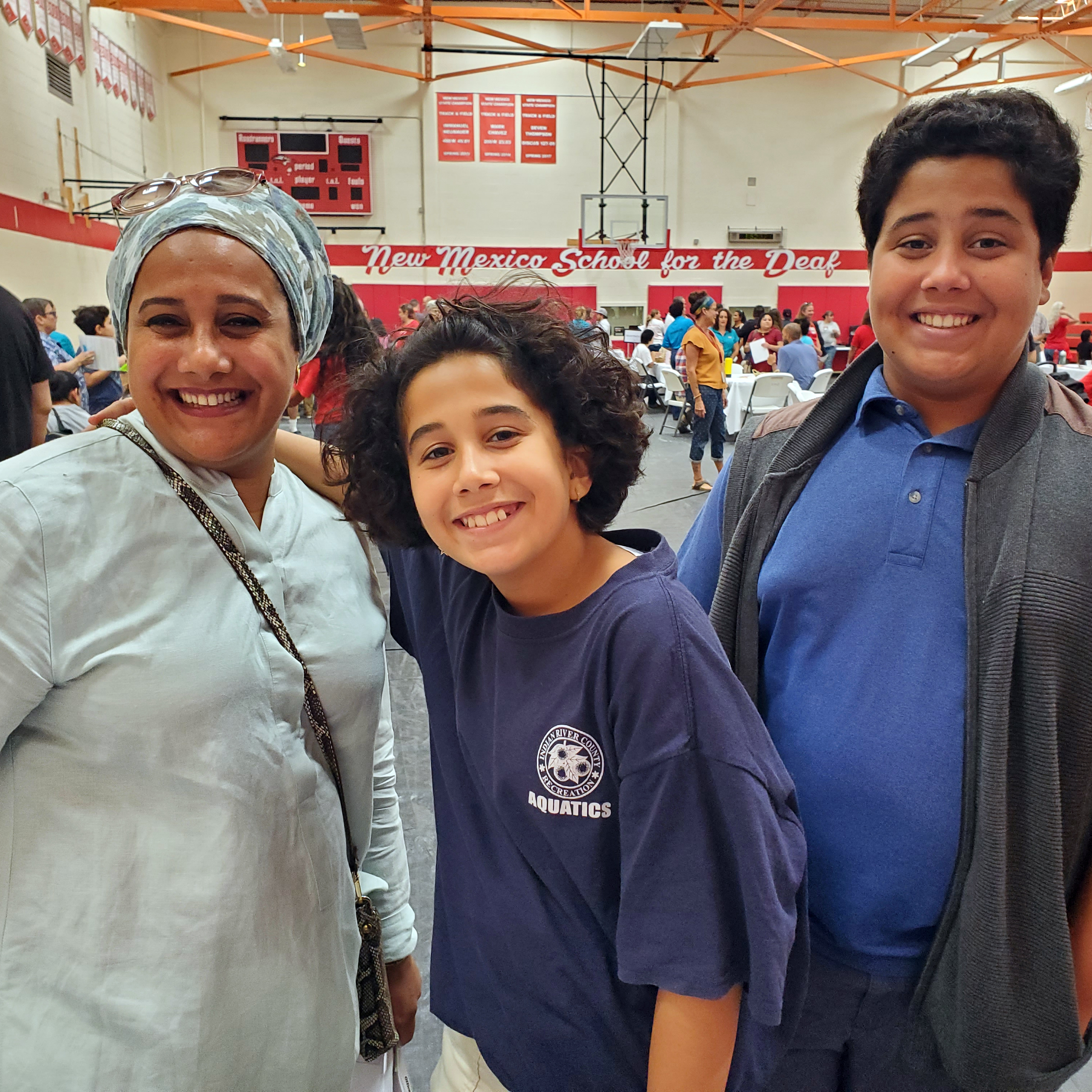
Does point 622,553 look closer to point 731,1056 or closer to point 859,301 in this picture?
point 731,1056

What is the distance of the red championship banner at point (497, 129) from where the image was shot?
49.8ft

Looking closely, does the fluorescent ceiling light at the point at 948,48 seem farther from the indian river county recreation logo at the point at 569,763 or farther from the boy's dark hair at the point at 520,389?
the indian river county recreation logo at the point at 569,763

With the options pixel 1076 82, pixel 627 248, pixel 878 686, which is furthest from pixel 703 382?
pixel 1076 82

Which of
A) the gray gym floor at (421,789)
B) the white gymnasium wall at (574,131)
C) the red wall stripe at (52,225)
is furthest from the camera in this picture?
the white gymnasium wall at (574,131)

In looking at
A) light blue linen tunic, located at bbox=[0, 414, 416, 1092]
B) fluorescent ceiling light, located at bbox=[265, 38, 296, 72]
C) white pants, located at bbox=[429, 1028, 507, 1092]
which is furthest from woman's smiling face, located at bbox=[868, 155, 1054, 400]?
fluorescent ceiling light, located at bbox=[265, 38, 296, 72]

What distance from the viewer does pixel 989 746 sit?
1.03 meters

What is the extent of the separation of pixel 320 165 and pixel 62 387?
10.9 m

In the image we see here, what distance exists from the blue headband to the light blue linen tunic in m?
0.17

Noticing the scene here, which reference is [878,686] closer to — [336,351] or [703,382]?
[336,351]

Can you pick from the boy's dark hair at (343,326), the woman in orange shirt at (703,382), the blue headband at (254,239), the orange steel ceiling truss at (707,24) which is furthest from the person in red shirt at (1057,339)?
the blue headband at (254,239)

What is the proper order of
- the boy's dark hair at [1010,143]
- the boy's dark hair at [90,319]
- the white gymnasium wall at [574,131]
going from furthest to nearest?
the white gymnasium wall at [574,131]
the boy's dark hair at [90,319]
the boy's dark hair at [1010,143]

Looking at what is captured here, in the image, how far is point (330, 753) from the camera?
1053 mm

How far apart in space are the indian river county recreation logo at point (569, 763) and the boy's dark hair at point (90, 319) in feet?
26.1

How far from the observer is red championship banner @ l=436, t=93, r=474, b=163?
15.1 m
